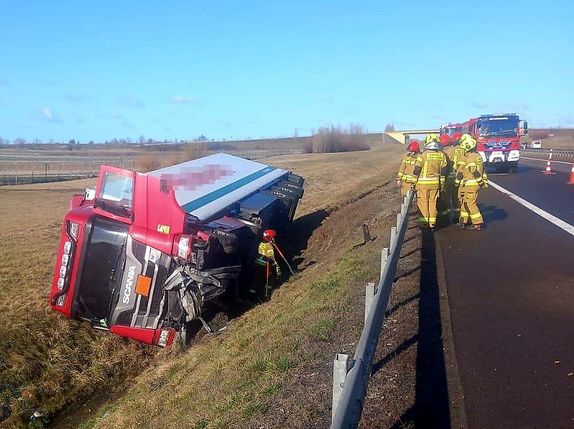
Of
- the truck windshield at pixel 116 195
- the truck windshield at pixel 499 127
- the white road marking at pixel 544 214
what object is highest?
the truck windshield at pixel 499 127

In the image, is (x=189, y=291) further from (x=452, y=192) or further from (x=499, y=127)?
(x=499, y=127)

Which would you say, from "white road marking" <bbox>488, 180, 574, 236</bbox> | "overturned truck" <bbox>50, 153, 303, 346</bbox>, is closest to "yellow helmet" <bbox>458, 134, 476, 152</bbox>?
"white road marking" <bbox>488, 180, 574, 236</bbox>

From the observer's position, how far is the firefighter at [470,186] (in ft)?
34.4

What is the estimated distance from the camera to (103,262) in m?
8.35

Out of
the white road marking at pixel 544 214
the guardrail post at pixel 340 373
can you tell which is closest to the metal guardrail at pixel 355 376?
the guardrail post at pixel 340 373

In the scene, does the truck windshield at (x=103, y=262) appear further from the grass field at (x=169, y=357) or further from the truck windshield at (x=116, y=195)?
the grass field at (x=169, y=357)

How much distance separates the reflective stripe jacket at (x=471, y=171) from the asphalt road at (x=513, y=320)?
863mm

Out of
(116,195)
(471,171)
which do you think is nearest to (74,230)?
(116,195)

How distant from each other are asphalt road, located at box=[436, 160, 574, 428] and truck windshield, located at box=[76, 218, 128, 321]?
4440mm

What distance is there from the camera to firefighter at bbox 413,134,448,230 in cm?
1013

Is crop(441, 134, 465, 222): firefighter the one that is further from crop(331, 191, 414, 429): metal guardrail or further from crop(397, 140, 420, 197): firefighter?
crop(331, 191, 414, 429): metal guardrail

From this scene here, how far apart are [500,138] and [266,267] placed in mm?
18460

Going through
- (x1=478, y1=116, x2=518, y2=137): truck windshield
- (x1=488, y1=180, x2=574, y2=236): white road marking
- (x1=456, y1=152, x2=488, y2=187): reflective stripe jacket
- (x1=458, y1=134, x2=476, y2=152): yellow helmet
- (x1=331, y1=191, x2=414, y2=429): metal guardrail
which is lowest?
(x1=488, y1=180, x2=574, y2=236): white road marking

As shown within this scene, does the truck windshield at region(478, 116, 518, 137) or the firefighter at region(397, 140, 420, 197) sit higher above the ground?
the truck windshield at region(478, 116, 518, 137)
